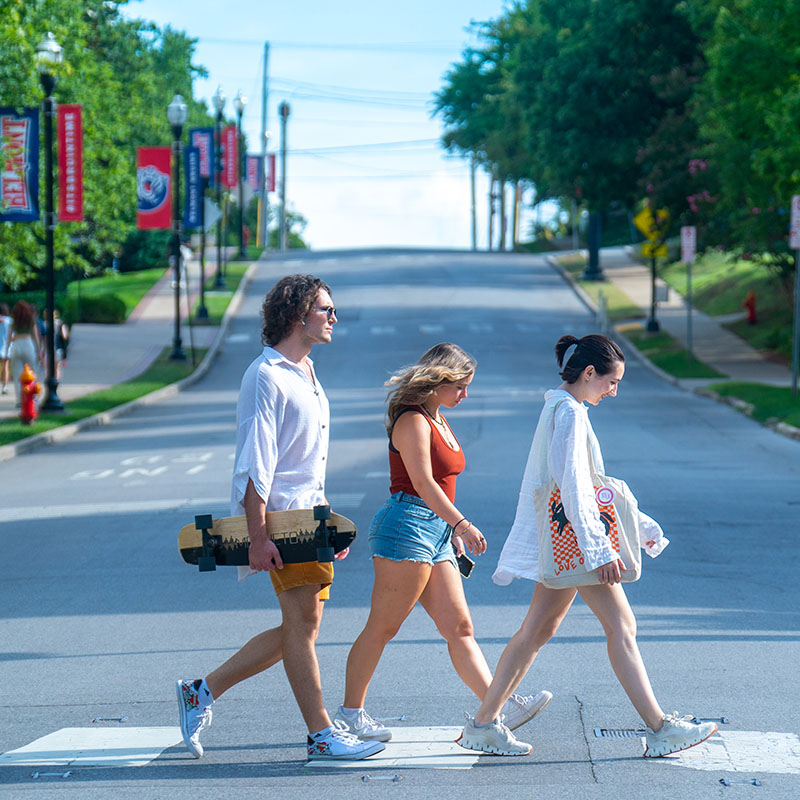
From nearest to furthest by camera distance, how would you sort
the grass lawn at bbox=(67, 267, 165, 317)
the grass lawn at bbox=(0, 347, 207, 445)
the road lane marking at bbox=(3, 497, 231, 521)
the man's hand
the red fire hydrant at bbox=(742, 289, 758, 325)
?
the man's hand
the road lane marking at bbox=(3, 497, 231, 521)
the grass lawn at bbox=(0, 347, 207, 445)
the red fire hydrant at bbox=(742, 289, 758, 325)
the grass lawn at bbox=(67, 267, 165, 317)

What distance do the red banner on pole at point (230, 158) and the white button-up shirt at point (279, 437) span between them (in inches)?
1903

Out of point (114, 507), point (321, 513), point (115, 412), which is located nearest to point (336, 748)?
point (321, 513)

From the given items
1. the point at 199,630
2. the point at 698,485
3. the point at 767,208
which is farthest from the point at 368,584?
the point at 767,208

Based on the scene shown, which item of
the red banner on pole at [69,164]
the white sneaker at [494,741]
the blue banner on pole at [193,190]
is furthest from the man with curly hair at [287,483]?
the blue banner on pole at [193,190]

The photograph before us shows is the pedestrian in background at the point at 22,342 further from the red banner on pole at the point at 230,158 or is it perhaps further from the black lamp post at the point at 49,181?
the red banner on pole at the point at 230,158

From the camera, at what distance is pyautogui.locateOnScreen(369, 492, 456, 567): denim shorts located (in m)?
5.25

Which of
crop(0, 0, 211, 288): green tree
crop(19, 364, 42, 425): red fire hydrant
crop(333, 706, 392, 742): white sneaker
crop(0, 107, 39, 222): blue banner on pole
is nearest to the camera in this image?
crop(333, 706, 392, 742): white sneaker

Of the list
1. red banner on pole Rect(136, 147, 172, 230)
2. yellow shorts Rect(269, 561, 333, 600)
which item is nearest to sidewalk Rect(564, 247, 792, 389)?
red banner on pole Rect(136, 147, 172, 230)

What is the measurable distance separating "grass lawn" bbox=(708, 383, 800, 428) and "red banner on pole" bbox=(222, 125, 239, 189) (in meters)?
30.6

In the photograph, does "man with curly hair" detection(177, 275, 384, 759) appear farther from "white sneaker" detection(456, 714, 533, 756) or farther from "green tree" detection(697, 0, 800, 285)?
"green tree" detection(697, 0, 800, 285)

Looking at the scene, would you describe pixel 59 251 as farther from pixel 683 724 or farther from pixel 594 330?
pixel 683 724

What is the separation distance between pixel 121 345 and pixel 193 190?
4915mm

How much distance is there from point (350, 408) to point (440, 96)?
54.5 metres

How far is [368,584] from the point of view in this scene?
914cm
